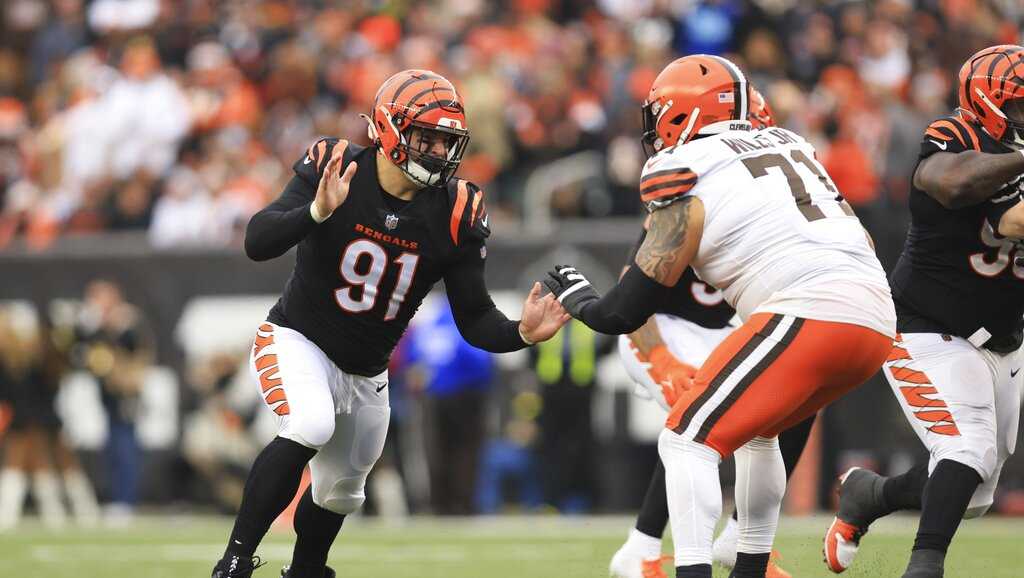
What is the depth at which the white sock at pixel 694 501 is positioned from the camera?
17.7 feet

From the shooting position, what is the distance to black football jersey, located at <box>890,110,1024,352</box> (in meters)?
6.09

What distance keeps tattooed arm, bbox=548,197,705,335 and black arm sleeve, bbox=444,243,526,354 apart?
0.88 metres

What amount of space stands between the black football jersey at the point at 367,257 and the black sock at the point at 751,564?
160cm

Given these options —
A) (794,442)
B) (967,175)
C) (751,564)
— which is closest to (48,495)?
(794,442)

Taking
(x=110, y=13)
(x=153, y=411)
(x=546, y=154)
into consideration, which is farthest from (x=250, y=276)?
(x=110, y=13)

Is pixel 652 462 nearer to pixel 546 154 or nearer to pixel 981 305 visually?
pixel 546 154

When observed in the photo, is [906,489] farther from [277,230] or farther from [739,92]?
[277,230]

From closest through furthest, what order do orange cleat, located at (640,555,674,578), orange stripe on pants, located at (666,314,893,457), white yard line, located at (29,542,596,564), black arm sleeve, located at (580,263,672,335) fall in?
orange stripe on pants, located at (666,314,893,457) < black arm sleeve, located at (580,263,672,335) < orange cleat, located at (640,555,674,578) < white yard line, located at (29,542,596,564)

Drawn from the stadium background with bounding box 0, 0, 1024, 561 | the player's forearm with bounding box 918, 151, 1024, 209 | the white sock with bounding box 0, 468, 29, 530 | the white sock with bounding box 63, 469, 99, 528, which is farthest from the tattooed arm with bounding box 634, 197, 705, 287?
the white sock with bounding box 0, 468, 29, 530

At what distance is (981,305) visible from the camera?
243 inches

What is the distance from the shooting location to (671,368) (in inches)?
273

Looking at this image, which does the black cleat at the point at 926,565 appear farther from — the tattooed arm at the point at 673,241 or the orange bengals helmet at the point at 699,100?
the orange bengals helmet at the point at 699,100

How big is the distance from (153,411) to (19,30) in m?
6.90

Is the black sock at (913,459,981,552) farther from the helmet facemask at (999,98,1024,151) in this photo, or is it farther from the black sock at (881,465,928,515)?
the helmet facemask at (999,98,1024,151)
